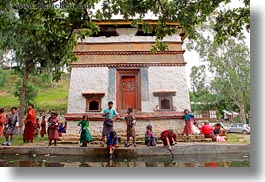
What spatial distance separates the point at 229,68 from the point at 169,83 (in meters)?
1.61

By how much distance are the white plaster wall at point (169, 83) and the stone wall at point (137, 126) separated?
1.12ft

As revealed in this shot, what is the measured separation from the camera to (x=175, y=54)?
220 inches

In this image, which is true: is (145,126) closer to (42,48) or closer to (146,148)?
(146,148)

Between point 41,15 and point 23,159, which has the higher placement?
point 41,15

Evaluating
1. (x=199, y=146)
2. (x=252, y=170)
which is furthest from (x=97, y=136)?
(x=252, y=170)

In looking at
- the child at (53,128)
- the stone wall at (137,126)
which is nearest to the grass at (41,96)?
the child at (53,128)

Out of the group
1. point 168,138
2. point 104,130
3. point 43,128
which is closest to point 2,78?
point 43,128

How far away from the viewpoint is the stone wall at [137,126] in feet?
15.8

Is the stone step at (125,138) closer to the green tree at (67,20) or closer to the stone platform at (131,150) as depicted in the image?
the stone platform at (131,150)

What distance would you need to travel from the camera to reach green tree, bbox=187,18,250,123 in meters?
3.97

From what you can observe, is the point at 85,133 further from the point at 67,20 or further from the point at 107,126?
the point at 67,20

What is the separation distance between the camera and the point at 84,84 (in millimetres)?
5547

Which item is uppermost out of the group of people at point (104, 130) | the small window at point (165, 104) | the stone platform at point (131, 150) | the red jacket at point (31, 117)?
the small window at point (165, 104)

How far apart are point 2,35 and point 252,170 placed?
372 cm
